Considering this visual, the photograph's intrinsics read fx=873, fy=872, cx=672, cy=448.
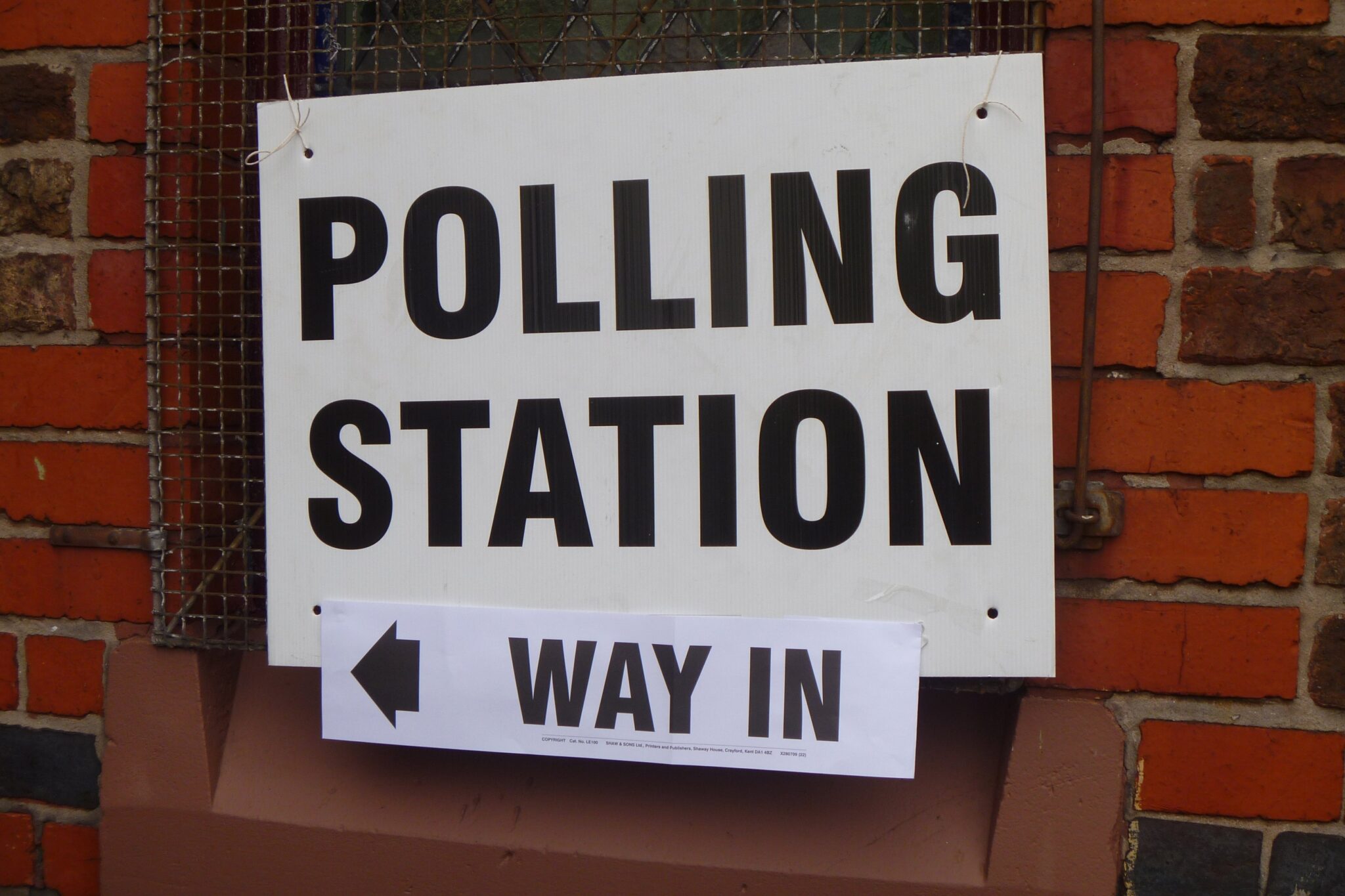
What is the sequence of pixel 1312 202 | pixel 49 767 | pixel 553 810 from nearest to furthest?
pixel 1312 202 < pixel 553 810 < pixel 49 767

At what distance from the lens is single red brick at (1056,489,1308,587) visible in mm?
843

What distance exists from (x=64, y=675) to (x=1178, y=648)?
123 centimetres

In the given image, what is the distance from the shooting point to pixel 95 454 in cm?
101

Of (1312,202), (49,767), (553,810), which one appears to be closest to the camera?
(1312,202)

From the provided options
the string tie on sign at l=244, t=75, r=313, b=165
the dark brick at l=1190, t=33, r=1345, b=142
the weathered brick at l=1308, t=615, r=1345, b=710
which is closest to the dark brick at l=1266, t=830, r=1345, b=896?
the weathered brick at l=1308, t=615, r=1345, b=710

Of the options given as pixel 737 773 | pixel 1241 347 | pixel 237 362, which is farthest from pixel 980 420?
pixel 237 362

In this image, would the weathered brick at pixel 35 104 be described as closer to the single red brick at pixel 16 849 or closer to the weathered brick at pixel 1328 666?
the single red brick at pixel 16 849

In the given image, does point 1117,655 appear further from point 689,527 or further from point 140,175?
point 140,175

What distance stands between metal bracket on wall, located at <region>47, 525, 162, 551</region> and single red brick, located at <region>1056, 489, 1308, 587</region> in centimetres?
105

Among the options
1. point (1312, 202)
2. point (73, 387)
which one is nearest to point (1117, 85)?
point (1312, 202)

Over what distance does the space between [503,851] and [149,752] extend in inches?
16.9

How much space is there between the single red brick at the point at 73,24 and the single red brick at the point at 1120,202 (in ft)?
3.31

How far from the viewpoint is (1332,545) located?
33.1 inches

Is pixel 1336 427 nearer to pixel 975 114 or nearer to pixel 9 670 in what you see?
pixel 975 114
